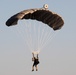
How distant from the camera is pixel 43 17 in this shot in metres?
63.0

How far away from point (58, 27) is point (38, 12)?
2.80 m

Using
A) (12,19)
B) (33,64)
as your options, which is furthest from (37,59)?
(12,19)

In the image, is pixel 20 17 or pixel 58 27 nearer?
pixel 20 17

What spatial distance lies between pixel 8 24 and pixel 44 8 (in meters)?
Result: 3.75

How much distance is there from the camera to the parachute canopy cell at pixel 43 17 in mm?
60625

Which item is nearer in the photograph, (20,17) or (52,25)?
(20,17)

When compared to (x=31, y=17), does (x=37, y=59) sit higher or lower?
lower

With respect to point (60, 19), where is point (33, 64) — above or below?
below

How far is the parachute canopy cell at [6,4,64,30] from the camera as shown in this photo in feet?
199

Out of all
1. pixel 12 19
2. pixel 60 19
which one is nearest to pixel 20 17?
pixel 12 19

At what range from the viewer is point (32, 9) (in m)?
61.0

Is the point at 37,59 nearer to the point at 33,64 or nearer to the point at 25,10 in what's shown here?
the point at 33,64

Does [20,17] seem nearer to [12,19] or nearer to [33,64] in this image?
[12,19]

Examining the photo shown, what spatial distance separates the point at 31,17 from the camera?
63.1 metres
